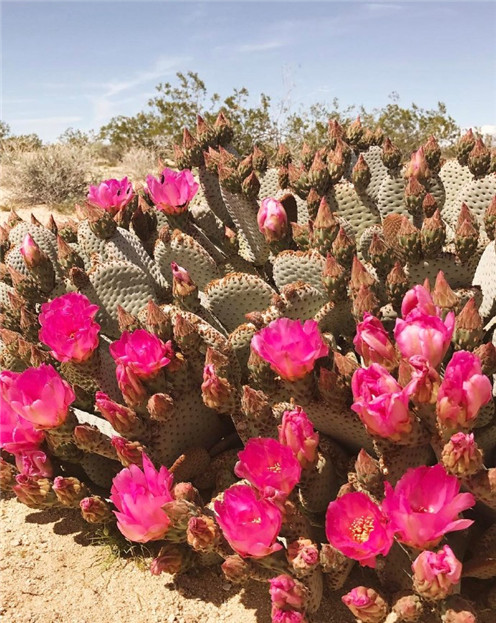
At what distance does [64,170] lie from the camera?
10.6m

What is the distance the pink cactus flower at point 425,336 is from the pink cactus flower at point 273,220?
3.16 feet

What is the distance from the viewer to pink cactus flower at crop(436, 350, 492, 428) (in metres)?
1.42

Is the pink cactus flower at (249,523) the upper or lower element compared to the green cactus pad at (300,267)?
lower

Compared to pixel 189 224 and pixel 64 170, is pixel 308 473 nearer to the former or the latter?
pixel 189 224

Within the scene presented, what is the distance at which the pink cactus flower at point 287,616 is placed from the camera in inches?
58.6

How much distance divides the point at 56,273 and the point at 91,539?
4.12 ft

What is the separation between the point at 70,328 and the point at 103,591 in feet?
2.82

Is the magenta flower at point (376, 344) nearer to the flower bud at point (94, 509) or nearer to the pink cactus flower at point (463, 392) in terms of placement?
the pink cactus flower at point (463, 392)

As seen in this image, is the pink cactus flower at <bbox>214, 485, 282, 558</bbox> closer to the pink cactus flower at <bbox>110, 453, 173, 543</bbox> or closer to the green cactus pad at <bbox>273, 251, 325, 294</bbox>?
the pink cactus flower at <bbox>110, 453, 173, 543</bbox>

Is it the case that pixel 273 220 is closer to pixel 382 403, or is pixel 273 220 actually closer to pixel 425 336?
pixel 425 336

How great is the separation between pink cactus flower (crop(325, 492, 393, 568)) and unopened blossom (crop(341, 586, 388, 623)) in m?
0.08

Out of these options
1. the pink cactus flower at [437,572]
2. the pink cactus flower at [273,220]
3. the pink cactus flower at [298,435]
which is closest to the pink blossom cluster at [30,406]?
the pink cactus flower at [298,435]

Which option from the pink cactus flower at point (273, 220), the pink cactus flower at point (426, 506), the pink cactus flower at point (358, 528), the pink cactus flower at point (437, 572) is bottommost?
the pink cactus flower at point (437, 572)

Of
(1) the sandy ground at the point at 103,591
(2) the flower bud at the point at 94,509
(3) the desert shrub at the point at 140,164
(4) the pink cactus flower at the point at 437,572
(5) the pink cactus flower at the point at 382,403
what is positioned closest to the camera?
(4) the pink cactus flower at the point at 437,572
